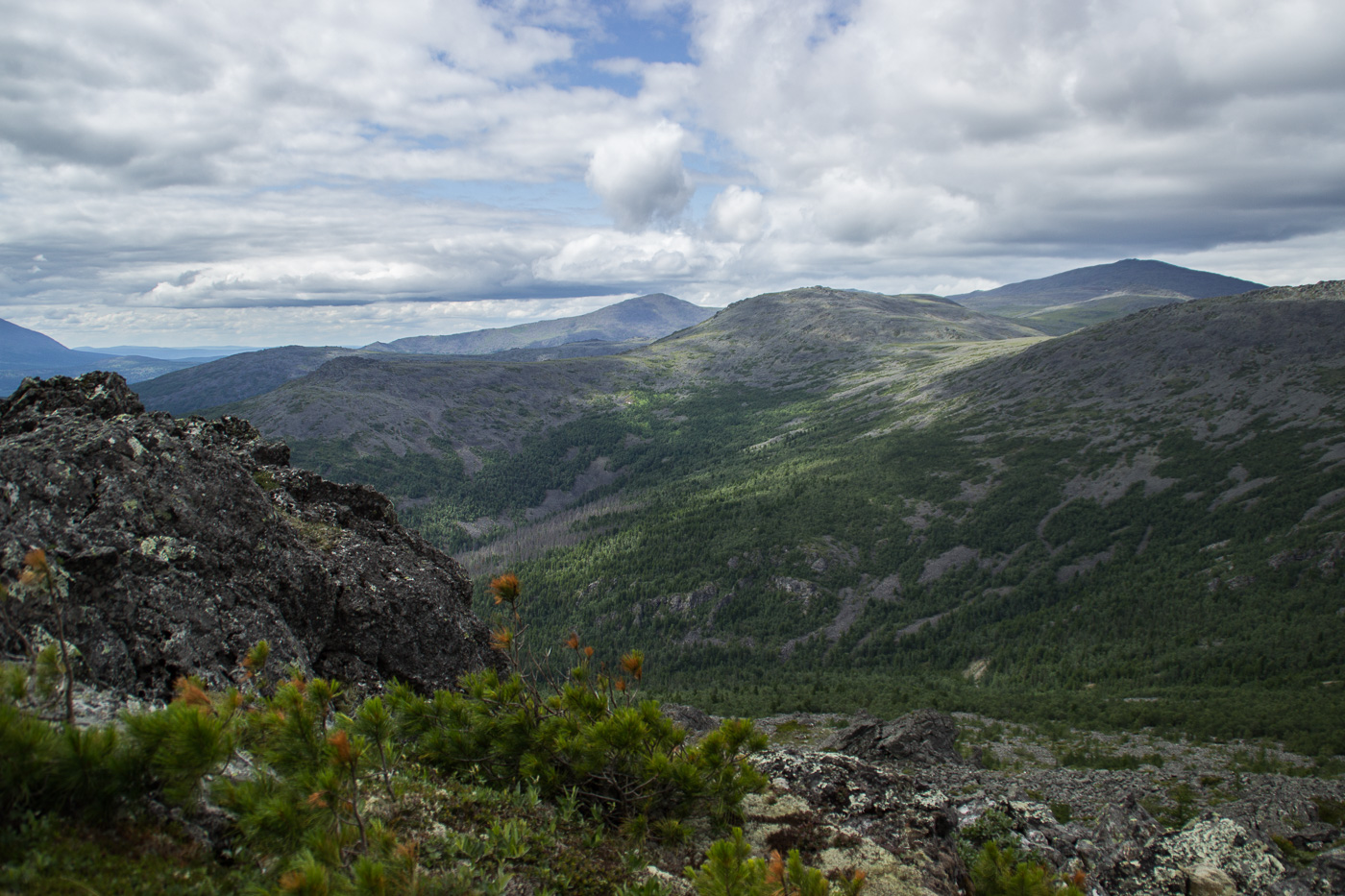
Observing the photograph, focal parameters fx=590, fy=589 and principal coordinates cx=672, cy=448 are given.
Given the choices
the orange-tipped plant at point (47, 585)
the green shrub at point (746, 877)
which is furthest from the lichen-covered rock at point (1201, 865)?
the orange-tipped plant at point (47, 585)

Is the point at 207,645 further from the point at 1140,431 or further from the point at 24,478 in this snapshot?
the point at 1140,431

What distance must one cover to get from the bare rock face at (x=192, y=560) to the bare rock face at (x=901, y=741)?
74.3 ft

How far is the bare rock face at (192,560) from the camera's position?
35.4ft

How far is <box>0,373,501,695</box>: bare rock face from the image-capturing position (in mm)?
10805

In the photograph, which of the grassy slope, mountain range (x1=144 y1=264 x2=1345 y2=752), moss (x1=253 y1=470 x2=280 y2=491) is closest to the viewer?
moss (x1=253 y1=470 x2=280 y2=491)

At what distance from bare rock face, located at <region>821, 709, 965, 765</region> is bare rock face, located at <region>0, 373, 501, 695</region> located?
2263 cm

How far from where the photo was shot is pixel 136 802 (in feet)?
17.0

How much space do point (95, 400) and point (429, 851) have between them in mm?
17577

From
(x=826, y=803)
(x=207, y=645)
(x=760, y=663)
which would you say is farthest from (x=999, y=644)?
(x=207, y=645)

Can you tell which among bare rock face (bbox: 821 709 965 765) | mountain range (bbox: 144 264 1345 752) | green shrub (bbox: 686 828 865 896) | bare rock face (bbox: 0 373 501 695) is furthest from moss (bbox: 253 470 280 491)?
mountain range (bbox: 144 264 1345 752)

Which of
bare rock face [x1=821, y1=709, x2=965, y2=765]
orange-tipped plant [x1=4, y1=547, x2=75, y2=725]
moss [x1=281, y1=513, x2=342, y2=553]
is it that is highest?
orange-tipped plant [x1=4, y1=547, x2=75, y2=725]

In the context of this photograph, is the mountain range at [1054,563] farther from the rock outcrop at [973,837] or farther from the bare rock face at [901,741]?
the rock outcrop at [973,837]

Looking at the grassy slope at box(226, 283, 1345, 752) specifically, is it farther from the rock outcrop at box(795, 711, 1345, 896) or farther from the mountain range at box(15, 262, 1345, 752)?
the rock outcrop at box(795, 711, 1345, 896)

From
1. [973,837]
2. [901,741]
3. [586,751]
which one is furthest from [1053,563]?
[586,751]
